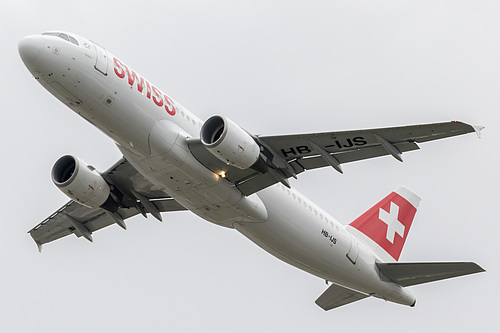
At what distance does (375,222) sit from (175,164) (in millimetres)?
11100

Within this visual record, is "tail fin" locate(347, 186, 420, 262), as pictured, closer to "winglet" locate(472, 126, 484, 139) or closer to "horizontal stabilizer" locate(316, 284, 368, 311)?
"horizontal stabilizer" locate(316, 284, 368, 311)

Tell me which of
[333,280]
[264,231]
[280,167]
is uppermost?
[280,167]

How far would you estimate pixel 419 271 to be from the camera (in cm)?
3148

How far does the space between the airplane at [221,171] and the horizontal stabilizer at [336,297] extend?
0.14 feet

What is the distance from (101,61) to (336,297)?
47.8ft

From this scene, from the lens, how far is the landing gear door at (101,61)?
25.4 meters

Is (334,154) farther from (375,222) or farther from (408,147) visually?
(375,222)

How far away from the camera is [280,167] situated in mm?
27594

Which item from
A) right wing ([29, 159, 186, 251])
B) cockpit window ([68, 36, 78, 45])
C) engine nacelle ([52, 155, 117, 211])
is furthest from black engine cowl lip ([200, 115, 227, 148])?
engine nacelle ([52, 155, 117, 211])

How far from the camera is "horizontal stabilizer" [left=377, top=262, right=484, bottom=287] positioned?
29.9 meters

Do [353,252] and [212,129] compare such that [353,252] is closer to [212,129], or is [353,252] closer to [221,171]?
[221,171]

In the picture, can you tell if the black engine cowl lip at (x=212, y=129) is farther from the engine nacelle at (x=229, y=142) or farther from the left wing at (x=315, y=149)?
the left wing at (x=315, y=149)

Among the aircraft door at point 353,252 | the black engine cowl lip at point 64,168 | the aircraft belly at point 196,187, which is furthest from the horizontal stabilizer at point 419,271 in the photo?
the black engine cowl lip at point 64,168

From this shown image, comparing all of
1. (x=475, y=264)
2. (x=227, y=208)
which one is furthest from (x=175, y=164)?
(x=475, y=264)
